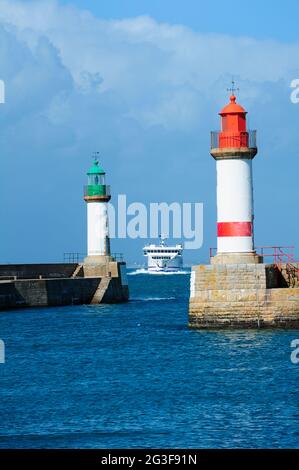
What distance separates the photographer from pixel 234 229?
1308 inches

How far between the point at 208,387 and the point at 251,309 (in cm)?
765

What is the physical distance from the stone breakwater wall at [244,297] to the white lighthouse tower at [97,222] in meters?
25.9

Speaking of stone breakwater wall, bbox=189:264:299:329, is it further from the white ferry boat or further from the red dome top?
the white ferry boat

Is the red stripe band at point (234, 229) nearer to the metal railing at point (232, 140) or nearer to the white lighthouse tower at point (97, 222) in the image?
the metal railing at point (232, 140)

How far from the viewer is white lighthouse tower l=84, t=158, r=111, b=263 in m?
58.7

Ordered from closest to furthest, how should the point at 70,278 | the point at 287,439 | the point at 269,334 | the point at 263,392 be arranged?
the point at 287,439, the point at 263,392, the point at 269,334, the point at 70,278

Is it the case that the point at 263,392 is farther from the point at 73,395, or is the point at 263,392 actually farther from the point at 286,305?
the point at 286,305

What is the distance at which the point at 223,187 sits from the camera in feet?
109

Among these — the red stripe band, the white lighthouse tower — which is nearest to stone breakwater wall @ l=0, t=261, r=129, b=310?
the white lighthouse tower

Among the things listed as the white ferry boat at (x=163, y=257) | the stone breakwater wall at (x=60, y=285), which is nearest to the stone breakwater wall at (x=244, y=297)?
the stone breakwater wall at (x=60, y=285)

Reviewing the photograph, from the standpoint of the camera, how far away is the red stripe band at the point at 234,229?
109 ft

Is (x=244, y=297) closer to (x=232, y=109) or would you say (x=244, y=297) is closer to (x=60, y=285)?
(x=232, y=109)

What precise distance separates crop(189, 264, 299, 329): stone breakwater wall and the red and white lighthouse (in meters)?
0.63
